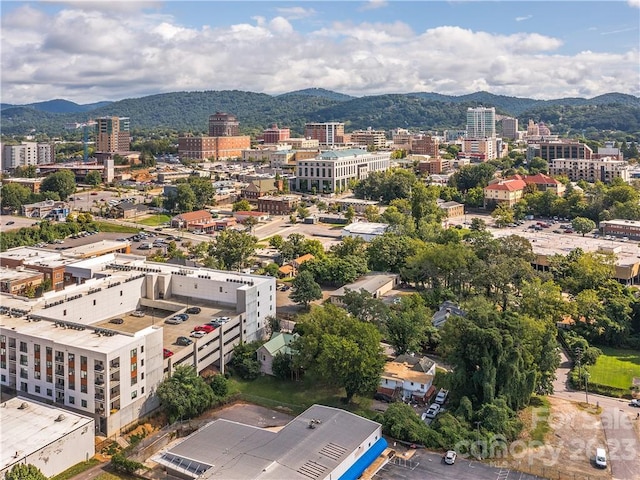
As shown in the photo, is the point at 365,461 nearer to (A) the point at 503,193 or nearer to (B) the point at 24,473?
(B) the point at 24,473

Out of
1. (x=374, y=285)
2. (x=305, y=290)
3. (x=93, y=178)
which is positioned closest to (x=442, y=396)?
(x=305, y=290)

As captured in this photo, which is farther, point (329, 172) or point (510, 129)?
point (510, 129)

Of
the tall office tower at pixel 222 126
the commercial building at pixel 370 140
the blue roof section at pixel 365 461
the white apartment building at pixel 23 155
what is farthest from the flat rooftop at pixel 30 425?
the tall office tower at pixel 222 126

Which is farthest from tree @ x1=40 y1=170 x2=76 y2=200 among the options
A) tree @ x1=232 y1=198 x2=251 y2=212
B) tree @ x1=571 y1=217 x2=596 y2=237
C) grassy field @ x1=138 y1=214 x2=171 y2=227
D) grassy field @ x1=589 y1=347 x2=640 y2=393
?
grassy field @ x1=589 y1=347 x2=640 y2=393

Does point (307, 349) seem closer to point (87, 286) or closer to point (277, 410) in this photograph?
point (277, 410)

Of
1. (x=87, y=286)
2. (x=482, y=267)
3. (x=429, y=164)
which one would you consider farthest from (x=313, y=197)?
(x=87, y=286)

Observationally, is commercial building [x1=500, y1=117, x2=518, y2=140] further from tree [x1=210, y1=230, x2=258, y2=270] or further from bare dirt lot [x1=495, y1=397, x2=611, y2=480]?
bare dirt lot [x1=495, y1=397, x2=611, y2=480]
